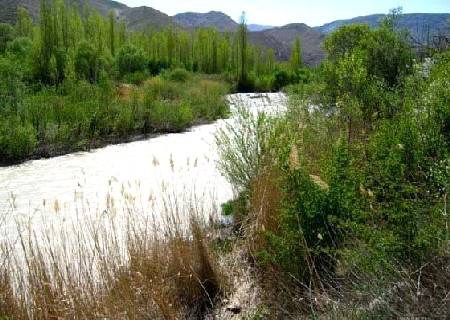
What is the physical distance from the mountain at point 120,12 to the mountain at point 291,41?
18087mm

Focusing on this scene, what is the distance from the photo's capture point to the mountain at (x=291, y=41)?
79.8 meters

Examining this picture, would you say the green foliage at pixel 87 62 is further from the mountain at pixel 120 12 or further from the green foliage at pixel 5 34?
the mountain at pixel 120 12

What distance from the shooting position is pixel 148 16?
109188mm

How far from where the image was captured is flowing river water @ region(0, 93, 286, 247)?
6465mm

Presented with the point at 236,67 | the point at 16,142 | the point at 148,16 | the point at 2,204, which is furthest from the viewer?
the point at 148,16

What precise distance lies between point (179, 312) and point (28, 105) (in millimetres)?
9858

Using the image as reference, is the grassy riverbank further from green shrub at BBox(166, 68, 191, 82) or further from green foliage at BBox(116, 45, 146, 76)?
green foliage at BBox(116, 45, 146, 76)

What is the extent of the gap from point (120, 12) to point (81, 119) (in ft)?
401

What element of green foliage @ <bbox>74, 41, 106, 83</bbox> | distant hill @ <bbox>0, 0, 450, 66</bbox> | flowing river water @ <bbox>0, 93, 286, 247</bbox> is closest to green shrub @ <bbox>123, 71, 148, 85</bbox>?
green foliage @ <bbox>74, 41, 106, 83</bbox>

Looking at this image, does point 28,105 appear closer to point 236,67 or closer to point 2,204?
point 2,204

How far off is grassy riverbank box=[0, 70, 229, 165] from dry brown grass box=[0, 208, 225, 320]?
5316 mm

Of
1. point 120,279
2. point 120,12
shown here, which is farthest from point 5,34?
point 120,12

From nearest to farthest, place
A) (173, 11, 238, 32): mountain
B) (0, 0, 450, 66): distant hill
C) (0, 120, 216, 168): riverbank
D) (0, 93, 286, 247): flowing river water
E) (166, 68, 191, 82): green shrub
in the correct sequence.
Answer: (0, 93, 286, 247): flowing river water < (0, 120, 216, 168): riverbank < (166, 68, 191, 82): green shrub < (0, 0, 450, 66): distant hill < (173, 11, 238, 32): mountain

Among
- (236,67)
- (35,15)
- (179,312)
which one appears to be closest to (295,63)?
(236,67)
